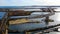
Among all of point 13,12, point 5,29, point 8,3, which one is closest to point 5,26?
point 5,29

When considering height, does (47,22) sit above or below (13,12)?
below

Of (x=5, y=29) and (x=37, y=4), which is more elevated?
(x=37, y=4)

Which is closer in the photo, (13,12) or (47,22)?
(13,12)

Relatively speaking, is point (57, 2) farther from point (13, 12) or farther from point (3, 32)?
point (3, 32)

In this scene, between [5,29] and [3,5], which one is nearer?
[5,29]

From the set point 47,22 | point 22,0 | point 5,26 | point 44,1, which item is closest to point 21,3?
point 22,0

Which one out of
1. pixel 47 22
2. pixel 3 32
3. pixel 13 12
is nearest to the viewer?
pixel 3 32

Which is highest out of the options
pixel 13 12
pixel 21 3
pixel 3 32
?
pixel 21 3

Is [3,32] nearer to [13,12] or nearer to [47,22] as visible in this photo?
[13,12]

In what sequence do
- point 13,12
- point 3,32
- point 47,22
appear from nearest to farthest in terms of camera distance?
point 3,32
point 13,12
point 47,22
